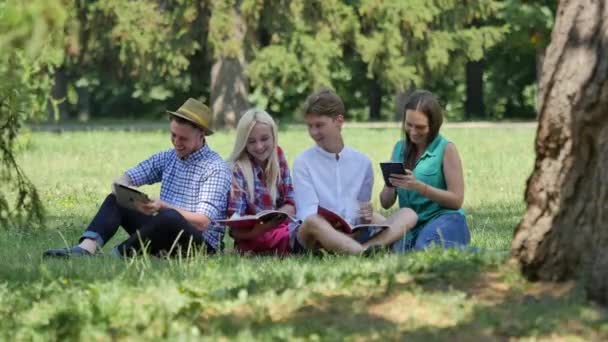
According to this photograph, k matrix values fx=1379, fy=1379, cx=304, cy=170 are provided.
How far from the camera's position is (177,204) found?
361 inches

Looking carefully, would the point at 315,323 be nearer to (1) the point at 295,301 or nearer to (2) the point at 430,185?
(1) the point at 295,301

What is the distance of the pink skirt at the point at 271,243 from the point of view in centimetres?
897

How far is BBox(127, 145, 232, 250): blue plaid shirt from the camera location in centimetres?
894

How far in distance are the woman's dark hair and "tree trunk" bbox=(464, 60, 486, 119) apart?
1710 inches

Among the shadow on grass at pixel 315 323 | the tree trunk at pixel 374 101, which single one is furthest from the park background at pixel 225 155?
the tree trunk at pixel 374 101

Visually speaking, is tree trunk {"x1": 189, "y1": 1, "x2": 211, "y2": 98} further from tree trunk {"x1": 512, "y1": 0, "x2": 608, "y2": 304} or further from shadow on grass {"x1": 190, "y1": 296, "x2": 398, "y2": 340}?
shadow on grass {"x1": 190, "y1": 296, "x2": 398, "y2": 340}

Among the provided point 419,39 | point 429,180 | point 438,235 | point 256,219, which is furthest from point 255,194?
point 419,39

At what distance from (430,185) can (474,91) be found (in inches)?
1748

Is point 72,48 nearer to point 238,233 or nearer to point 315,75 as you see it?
point 315,75

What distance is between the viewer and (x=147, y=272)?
285 inches

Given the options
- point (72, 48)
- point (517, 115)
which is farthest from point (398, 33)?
point (517, 115)

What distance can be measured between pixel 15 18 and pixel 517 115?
5285cm

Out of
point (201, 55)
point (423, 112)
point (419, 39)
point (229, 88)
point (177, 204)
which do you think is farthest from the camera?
point (201, 55)

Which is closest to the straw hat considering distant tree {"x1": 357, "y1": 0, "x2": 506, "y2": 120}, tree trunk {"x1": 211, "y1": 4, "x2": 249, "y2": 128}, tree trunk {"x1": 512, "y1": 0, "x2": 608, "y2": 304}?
tree trunk {"x1": 512, "y1": 0, "x2": 608, "y2": 304}
